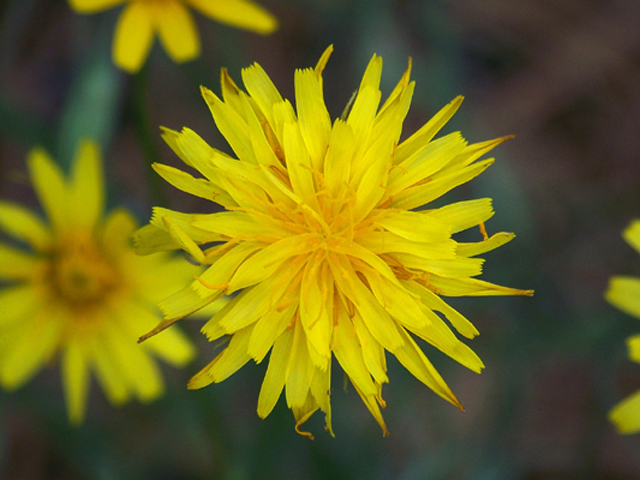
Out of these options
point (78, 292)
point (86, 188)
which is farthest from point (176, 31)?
point (78, 292)

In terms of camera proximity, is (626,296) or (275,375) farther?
(626,296)

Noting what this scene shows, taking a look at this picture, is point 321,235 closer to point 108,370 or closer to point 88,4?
point 88,4

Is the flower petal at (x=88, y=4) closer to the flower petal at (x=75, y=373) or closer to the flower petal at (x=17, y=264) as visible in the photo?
the flower petal at (x=17, y=264)

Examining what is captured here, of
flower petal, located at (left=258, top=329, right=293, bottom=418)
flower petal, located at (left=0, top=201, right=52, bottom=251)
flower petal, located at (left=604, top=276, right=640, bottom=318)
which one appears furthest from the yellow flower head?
flower petal, located at (left=604, top=276, right=640, bottom=318)

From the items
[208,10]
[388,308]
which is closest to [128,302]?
[208,10]

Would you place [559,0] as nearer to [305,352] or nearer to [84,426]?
[305,352]

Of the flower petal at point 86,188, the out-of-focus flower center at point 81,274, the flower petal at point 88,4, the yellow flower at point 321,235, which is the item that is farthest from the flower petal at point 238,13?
the out-of-focus flower center at point 81,274
